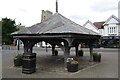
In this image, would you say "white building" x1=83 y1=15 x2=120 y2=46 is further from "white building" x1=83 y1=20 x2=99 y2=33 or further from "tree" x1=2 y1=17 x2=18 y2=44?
"tree" x1=2 y1=17 x2=18 y2=44

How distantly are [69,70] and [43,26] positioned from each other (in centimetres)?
432

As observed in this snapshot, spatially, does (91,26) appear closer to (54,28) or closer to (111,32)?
(111,32)

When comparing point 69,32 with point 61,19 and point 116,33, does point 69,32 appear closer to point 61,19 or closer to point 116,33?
point 61,19

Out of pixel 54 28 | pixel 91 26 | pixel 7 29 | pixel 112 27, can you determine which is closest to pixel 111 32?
pixel 112 27

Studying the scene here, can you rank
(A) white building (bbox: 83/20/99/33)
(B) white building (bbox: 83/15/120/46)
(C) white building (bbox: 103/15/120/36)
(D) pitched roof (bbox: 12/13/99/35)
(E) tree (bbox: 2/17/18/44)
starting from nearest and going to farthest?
1. (D) pitched roof (bbox: 12/13/99/35)
2. (B) white building (bbox: 83/15/120/46)
3. (C) white building (bbox: 103/15/120/36)
4. (E) tree (bbox: 2/17/18/44)
5. (A) white building (bbox: 83/20/99/33)

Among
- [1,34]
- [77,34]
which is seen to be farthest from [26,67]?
[1,34]

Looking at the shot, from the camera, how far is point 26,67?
13109 millimetres

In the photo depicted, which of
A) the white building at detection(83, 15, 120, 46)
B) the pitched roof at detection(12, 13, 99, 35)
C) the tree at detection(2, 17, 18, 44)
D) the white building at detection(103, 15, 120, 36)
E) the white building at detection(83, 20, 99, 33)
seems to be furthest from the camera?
the white building at detection(83, 20, 99, 33)

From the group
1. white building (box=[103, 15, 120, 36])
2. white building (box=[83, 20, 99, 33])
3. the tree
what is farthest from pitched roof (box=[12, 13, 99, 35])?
white building (box=[83, 20, 99, 33])

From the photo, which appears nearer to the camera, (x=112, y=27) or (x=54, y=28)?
(x=54, y=28)

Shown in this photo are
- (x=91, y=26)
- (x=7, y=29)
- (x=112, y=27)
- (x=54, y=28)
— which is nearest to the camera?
(x=54, y=28)

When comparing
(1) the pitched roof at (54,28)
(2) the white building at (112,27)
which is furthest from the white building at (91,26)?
(1) the pitched roof at (54,28)

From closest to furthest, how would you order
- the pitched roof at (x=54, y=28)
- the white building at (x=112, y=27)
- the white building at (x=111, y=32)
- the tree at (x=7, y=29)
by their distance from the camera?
the pitched roof at (x=54, y=28) → the white building at (x=111, y=32) → the white building at (x=112, y=27) → the tree at (x=7, y=29)

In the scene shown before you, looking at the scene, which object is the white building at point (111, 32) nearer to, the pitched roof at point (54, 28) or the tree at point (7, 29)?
the tree at point (7, 29)
